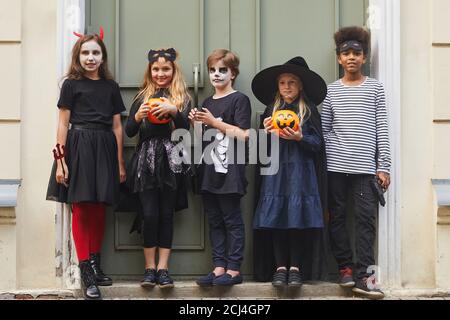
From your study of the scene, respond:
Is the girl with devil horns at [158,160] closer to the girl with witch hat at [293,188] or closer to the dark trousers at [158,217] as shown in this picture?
the dark trousers at [158,217]

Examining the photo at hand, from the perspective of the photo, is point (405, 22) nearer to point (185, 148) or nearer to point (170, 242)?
point (185, 148)

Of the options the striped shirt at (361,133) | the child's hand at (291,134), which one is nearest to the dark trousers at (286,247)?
the striped shirt at (361,133)

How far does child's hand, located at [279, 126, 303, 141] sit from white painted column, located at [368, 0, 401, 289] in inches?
27.8

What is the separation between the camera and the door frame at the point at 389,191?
7117mm

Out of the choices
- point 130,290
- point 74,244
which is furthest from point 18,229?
point 130,290

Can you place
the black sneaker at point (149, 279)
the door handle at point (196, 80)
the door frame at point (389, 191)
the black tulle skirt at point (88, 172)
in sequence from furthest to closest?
the door handle at point (196, 80), the door frame at point (389, 191), the black sneaker at point (149, 279), the black tulle skirt at point (88, 172)

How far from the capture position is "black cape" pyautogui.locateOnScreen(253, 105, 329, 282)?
23.5ft

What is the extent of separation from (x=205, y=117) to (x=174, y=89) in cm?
34

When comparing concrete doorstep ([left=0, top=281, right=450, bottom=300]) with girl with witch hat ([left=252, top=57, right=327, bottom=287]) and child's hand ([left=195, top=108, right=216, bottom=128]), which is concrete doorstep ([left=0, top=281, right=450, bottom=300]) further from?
child's hand ([left=195, top=108, right=216, bottom=128])

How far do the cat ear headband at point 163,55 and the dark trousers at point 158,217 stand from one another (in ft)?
3.11

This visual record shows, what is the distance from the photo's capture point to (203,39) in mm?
7531

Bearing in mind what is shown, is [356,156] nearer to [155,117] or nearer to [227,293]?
[227,293]

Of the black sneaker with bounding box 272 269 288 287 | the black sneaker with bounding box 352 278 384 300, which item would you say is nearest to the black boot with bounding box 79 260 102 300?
the black sneaker with bounding box 272 269 288 287

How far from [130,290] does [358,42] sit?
7.86 feet
